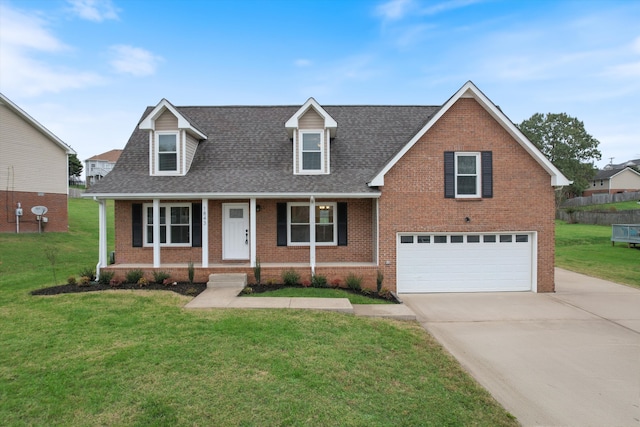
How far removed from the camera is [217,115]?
1456cm

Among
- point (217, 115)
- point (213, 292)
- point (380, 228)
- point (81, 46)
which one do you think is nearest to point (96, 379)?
point (213, 292)

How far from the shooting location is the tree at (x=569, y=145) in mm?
53969

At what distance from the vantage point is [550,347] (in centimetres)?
648

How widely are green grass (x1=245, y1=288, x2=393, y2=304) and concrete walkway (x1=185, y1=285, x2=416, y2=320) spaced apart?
39cm

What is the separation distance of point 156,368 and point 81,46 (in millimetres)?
19923

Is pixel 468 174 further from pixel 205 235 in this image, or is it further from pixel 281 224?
pixel 205 235

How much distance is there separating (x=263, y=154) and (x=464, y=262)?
8317mm

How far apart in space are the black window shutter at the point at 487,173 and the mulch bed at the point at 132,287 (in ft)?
32.2

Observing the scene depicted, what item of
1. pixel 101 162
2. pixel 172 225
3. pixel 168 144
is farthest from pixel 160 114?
pixel 101 162

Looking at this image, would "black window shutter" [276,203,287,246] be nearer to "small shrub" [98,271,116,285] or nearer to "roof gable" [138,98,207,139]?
"roof gable" [138,98,207,139]

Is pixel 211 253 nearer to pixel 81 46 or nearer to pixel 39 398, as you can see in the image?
pixel 39 398

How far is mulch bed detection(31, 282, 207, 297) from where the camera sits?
32.1 feet

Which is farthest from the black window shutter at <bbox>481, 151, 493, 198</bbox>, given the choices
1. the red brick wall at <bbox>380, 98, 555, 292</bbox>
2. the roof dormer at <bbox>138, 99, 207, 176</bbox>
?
the roof dormer at <bbox>138, 99, 207, 176</bbox>

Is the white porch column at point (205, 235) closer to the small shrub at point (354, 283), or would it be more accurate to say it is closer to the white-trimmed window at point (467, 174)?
the small shrub at point (354, 283)
